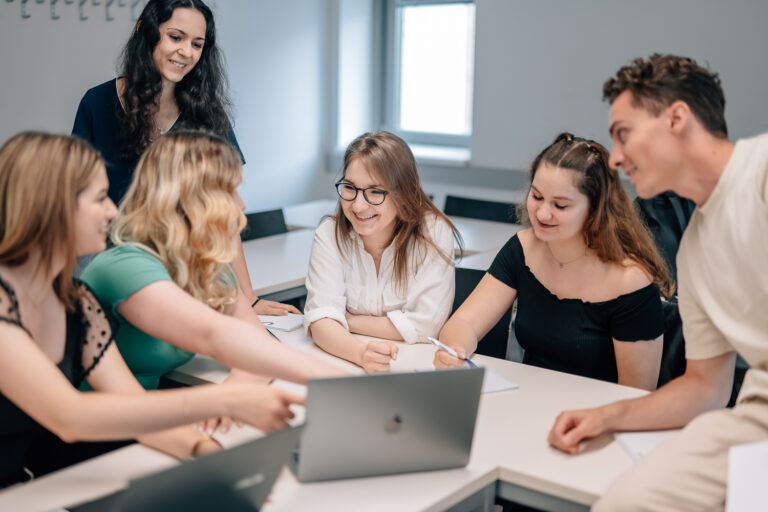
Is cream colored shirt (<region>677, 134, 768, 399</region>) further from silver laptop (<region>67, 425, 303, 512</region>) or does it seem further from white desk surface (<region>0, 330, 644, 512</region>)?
silver laptop (<region>67, 425, 303, 512</region>)

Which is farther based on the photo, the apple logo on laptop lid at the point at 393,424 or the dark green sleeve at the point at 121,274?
the dark green sleeve at the point at 121,274

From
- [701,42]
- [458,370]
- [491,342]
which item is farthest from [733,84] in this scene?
[458,370]

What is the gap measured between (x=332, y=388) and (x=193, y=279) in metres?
0.65

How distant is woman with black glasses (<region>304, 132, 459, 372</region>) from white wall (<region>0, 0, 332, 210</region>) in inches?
87.2

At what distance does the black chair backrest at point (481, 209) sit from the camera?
419 centimetres

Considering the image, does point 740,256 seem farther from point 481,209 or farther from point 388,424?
point 481,209

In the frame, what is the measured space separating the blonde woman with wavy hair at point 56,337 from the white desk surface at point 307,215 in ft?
8.69

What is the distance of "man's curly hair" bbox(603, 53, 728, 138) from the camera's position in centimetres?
149

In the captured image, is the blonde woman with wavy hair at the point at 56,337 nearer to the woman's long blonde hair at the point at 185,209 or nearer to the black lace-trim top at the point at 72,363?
the black lace-trim top at the point at 72,363

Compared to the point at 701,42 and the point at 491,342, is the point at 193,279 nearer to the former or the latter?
the point at 491,342

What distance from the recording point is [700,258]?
157 cm

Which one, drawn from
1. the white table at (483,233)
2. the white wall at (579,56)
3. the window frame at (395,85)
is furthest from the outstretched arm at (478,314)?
the window frame at (395,85)

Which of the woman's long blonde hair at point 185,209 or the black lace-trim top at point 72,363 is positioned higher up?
the woman's long blonde hair at point 185,209

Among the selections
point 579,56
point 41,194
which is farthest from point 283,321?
point 579,56
